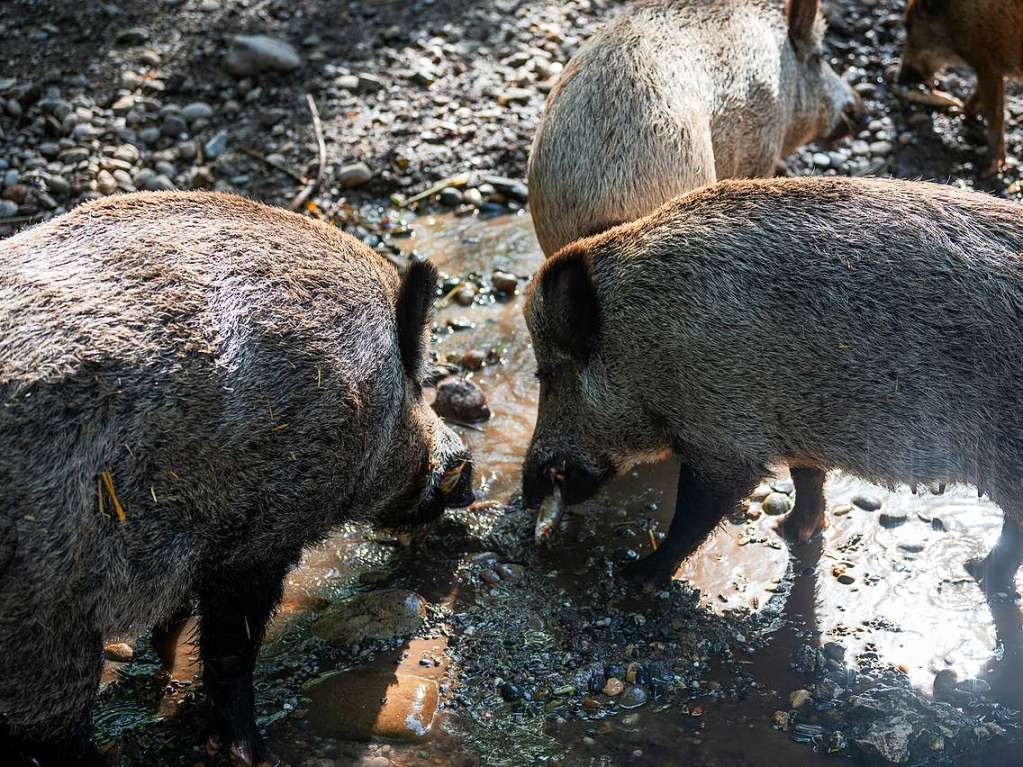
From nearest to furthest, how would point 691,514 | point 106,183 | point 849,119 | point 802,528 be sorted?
point 691,514
point 802,528
point 106,183
point 849,119

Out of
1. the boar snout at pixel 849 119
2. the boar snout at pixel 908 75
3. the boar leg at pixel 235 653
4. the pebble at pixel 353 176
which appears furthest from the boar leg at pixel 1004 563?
the boar snout at pixel 908 75

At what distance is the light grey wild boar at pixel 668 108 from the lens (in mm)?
5832

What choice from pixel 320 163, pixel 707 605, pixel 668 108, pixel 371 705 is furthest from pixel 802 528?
pixel 320 163

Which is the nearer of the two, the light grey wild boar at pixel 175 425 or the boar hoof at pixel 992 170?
the light grey wild boar at pixel 175 425

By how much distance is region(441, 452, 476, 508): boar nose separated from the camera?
5.25 meters

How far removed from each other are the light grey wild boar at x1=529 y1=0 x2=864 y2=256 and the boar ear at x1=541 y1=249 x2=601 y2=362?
90 cm

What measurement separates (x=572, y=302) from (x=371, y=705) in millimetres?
1903

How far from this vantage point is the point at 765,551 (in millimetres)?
5395

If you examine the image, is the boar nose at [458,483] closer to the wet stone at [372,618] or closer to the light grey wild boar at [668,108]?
the wet stone at [372,618]

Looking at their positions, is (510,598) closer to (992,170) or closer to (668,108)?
(668,108)

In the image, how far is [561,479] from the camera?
546 cm

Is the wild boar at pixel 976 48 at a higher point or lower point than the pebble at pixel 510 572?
higher

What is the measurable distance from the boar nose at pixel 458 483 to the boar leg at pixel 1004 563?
2342mm

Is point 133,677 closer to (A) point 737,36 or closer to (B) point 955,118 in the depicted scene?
(A) point 737,36
